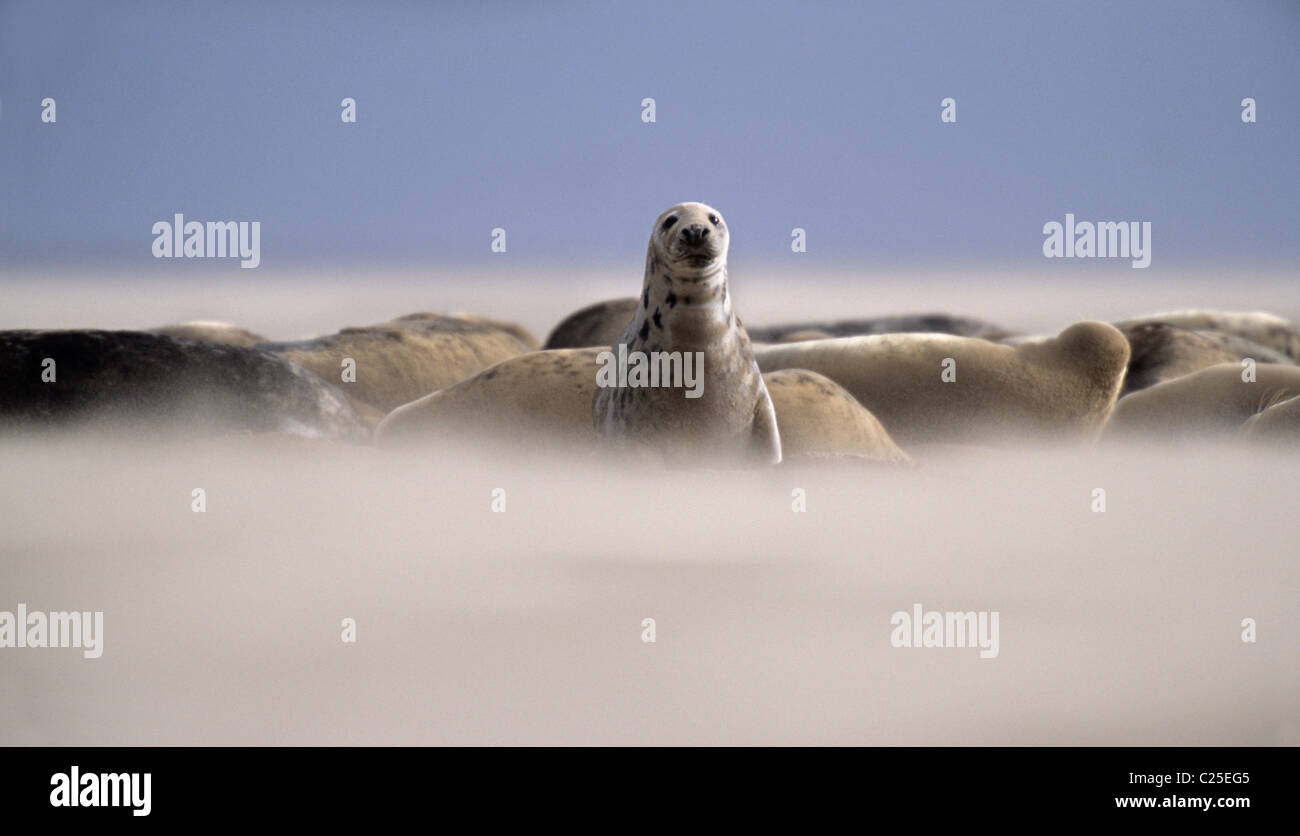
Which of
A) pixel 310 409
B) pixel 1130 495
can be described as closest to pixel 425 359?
pixel 310 409

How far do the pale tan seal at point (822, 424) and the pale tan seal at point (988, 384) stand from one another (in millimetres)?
712

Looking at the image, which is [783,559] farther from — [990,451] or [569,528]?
[990,451]

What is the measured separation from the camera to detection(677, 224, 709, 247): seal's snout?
152 inches

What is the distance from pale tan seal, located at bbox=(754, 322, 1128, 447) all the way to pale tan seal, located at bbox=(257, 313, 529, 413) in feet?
6.99

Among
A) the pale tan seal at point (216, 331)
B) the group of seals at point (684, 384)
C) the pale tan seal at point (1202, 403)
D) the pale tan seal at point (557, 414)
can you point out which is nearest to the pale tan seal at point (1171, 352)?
the group of seals at point (684, 384)

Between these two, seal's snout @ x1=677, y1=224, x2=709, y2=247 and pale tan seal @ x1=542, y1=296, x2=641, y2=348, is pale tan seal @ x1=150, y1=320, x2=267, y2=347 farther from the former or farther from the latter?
seal's snout @ x1=677, y1=224, x2=709, y2=247

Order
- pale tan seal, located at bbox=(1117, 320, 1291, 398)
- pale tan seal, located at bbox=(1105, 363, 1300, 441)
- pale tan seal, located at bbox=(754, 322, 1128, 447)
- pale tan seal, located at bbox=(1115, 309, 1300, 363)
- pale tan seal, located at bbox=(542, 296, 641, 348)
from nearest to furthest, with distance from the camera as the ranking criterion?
pale tan seal, located at bbox=(1105, 363, 1300, 441) → pale tan seal, located at bbox=(754, 322, 1128, 447) → pale tan seal, located at bbox=(1117, 320, 1291, 398) → pale tan seal, located at bbox=(542, 296, 641, 348) → pale tan seal, located at bbox=(1115, 309, 1300, 363)

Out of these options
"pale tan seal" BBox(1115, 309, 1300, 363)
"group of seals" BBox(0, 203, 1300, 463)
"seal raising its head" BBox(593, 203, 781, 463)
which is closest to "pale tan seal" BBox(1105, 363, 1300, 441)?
"group of seals" BBox(0, 203, 1300, 463)

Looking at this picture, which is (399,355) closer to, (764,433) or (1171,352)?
(764,433)

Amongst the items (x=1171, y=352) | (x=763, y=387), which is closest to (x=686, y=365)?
(x=763, y=387)

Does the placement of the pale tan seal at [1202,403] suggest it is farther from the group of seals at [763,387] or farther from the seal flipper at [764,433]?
the seal flipper at [764,433]

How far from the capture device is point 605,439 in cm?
425

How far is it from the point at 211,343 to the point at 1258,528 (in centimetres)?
418

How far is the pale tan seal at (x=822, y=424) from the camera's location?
474 centimetres
